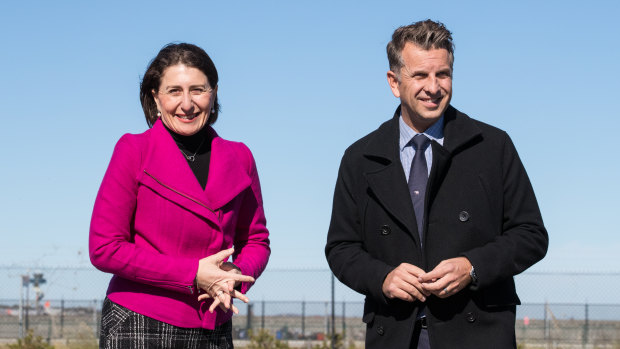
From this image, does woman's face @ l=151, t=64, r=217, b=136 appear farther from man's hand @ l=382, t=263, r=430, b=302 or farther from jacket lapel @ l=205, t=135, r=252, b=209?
man's hand @ l=382, t=263, r=430, b=302

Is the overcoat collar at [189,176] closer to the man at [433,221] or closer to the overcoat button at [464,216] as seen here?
the man at [433,221]

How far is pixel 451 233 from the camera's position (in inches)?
146

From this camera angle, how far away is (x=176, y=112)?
394 cm

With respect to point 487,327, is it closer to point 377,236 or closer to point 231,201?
point 377,236

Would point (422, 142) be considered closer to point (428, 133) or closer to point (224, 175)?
point (428, 133)

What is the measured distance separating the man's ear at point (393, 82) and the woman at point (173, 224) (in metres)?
0.78

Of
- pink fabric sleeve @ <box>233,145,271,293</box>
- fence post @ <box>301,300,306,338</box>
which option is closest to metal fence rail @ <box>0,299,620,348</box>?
fence post @ <box>301,300,306,338</box>

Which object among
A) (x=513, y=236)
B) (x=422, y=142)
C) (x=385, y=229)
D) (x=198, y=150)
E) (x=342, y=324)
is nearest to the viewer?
(x=513, y=236)

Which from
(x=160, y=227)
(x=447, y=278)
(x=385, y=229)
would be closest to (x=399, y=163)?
(x=385, y=229)

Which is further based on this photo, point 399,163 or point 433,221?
point 399,163

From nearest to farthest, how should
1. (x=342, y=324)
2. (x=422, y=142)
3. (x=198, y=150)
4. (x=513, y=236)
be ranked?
(x=513, y=236) < (x=422, y=142) < (x=198, y=150) < (x=342, y=324)

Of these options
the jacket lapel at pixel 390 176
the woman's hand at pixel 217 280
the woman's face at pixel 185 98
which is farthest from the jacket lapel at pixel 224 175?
the jacket lapel at pixel 390 176

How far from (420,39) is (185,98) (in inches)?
41.6

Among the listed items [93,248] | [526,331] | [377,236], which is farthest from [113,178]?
[526,331]
